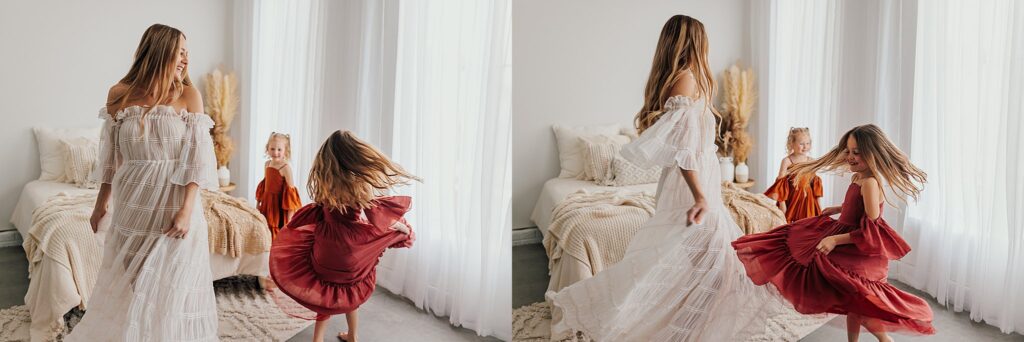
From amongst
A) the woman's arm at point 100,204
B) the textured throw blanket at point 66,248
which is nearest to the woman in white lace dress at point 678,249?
the textured throw blanket at point 66,248

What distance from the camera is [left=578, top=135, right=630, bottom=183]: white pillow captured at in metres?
1.91

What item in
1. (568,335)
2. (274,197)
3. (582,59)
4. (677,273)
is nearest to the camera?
(582,59)

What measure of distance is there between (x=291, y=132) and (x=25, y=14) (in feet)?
2.94

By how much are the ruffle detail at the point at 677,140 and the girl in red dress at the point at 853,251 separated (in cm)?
29

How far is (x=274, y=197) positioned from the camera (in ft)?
7.00

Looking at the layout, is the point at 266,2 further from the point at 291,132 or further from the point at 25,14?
the point at 25,14

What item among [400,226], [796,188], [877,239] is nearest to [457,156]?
[400,226]

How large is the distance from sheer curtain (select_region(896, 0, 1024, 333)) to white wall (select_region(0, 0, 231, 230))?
85.2 inches

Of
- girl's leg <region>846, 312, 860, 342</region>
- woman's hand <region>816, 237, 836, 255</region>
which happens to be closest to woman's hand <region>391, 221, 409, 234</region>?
woman's hand <region>816, 237, 836, 255</region>

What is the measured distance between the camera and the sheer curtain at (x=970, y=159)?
1963 millimetres

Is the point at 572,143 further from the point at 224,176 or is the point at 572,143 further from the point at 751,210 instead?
the point at 224,176

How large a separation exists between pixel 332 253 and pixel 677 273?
1247mm

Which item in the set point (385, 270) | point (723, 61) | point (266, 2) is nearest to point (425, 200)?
point (385, 270)

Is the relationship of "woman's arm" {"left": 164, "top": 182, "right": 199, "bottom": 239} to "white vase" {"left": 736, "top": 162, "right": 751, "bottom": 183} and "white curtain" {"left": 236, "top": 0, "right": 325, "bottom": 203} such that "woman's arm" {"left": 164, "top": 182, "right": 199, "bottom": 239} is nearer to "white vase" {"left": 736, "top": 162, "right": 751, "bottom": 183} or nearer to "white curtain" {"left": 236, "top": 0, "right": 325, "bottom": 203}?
"white curtain" {"left": 236, "top": 0, "right": 325, "bottom": 203}
